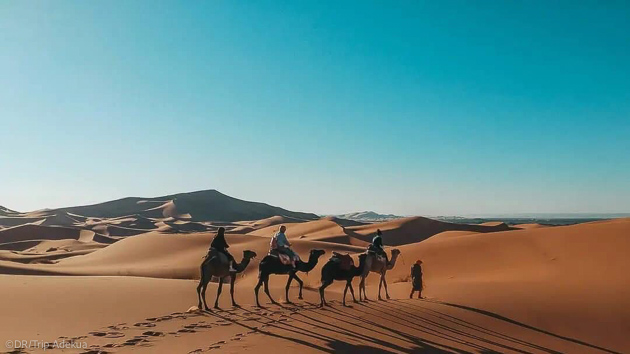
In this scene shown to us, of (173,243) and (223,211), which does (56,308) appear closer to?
(173,243)

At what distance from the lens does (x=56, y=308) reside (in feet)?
36.4

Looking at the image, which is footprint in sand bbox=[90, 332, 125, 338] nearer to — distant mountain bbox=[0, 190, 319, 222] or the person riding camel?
the person riding camel

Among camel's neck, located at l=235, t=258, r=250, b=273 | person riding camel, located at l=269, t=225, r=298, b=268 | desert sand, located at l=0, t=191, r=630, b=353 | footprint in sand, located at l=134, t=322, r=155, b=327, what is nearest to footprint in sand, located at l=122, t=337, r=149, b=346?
desert sand, located at l=0, t=191, r=630, b=353

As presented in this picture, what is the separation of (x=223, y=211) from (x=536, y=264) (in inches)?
4732

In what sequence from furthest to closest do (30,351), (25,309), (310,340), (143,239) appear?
(143,239)
(25,309)
(310,340)
(30,351)

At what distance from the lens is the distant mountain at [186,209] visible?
124 m

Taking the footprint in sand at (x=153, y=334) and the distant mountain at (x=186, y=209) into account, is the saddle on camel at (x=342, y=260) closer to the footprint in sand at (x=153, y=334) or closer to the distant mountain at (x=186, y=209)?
the footprint in sand at (x=153, y=334)

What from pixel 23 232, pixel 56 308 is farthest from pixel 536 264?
pixel 23 232

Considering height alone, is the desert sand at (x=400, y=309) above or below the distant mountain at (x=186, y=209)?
below

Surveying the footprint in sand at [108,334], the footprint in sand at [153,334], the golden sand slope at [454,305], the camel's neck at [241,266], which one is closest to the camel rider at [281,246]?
the camel's neck at [241,266]

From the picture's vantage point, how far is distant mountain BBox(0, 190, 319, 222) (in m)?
124

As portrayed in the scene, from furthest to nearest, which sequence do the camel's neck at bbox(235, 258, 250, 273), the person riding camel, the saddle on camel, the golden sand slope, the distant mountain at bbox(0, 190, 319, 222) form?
the distant mountain at bbox(0, 190, 319, 222), the saddle on camel, the person riding camel, the camel's neck at bbox(235, 258, 250, 273), the golden sand slope

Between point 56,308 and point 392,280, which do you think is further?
point 392,280

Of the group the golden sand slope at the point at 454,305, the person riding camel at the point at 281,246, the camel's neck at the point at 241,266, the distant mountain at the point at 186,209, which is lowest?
the golden sand slope at the point at 454,305
